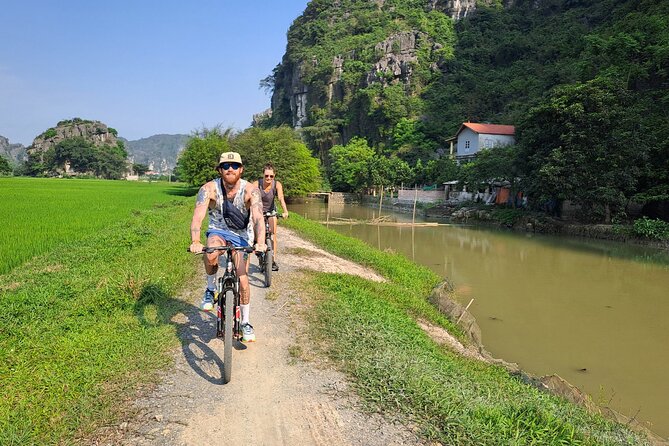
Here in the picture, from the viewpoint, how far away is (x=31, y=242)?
990 centimetres

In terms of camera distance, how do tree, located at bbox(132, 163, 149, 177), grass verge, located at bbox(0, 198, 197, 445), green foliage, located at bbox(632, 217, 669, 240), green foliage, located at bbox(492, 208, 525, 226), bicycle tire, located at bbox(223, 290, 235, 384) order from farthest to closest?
tree, located at bbox(132, 163, 149, 177) < green foliage, located at bbox(492, 208, 525, 226) < green foliage, located at bbox(632, 217, 669, 240) < bicycle tire, located at bbox(223, 290, 235, 384) < grass verge, located at bbox(0, 198, 197, 445)

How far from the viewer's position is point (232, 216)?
423 centimetres

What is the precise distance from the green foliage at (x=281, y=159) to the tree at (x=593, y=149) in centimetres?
2190

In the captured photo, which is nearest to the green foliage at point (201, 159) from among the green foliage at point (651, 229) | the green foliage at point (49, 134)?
the green foliage at point (651, 229)

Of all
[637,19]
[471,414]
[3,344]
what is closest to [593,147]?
[637,19]

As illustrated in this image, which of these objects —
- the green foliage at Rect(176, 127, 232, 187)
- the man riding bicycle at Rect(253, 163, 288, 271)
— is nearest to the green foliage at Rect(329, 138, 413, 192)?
the green foliage at Rect(176, 127, 232, 187)

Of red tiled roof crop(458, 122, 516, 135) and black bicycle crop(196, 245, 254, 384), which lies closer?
black bicycle crop(196, 245, 254, 384)

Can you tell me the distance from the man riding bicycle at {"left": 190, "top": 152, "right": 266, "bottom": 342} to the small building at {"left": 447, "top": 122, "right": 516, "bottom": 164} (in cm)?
4029

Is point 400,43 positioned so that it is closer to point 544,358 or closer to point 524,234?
point 524,234

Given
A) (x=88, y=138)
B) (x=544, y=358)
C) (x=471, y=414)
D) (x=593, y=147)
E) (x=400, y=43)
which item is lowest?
(x=544, y=358)

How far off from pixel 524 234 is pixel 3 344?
25.2 m

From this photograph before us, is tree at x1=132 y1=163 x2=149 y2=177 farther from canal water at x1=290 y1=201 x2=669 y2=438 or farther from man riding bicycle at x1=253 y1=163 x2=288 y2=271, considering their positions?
man riding bicycle at x1=253 y1=163 x2=288 y2=271

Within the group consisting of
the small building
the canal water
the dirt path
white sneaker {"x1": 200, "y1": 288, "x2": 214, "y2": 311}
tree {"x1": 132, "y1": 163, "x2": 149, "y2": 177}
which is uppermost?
the small building

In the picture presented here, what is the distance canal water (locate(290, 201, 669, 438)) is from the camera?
255 inches
